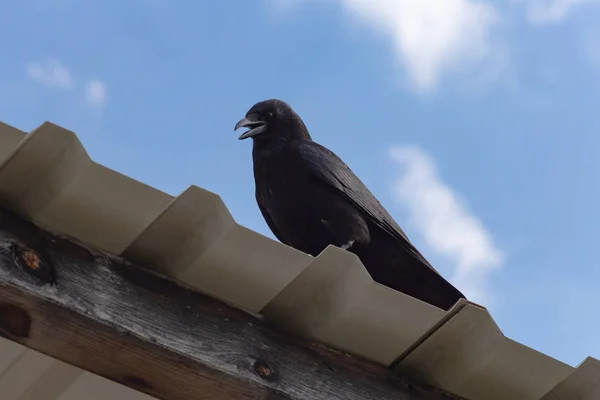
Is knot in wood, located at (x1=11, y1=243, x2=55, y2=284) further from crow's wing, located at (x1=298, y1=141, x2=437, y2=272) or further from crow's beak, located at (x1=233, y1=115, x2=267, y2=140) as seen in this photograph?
crow's beak, located at (x1=233, y1=115, x2=267, y2=140)

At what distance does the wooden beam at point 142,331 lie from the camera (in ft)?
5.89

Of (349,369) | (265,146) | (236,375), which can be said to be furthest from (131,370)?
(265,146)

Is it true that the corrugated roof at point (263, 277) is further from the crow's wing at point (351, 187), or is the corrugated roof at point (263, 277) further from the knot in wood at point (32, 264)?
the crow's wing at point (351, 187)

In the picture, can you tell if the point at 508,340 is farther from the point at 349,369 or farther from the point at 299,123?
the point at 299,123

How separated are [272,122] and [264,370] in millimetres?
3262

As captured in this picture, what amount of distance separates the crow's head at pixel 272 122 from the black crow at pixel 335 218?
0.29m

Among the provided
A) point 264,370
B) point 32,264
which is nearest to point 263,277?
point 264,370

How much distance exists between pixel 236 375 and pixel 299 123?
3423 mm

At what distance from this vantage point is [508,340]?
2.14m

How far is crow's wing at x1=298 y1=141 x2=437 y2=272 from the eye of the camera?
4220mm

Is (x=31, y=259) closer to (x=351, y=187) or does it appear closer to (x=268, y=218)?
(x=351, y=187)

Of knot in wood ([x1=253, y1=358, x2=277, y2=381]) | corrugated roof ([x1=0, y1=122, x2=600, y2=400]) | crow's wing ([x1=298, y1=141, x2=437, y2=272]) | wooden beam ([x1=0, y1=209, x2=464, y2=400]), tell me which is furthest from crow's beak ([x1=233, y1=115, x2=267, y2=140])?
knot in wood ([x1=253, y1=358, x2=277, y2=381])

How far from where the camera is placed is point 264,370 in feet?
6.54

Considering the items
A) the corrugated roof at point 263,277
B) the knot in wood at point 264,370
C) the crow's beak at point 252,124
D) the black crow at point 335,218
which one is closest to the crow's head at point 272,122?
the crow's beak at point 252,124
